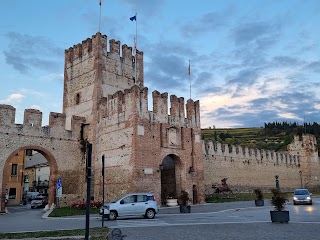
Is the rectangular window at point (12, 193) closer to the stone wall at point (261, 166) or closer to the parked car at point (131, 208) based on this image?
the stone wall at point (261, 166)

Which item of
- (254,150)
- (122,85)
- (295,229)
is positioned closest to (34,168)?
(122,85)

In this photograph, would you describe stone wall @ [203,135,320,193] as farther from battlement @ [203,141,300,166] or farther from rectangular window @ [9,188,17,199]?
rectangular window @ [9,188,17,199]

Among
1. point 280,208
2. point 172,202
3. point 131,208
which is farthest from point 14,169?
point 280,208

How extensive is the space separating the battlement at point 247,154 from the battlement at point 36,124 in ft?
49.5

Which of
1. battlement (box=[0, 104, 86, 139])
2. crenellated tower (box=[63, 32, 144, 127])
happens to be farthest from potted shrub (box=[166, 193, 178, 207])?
battlement (box=[0, 104, 86, 139])

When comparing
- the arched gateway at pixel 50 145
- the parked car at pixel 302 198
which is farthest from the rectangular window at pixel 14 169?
the parked car at pixel 302 198

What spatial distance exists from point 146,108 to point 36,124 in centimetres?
917

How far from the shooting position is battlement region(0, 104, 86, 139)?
2616cm

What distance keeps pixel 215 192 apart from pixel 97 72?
18.6m

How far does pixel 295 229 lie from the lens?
11.9 metres

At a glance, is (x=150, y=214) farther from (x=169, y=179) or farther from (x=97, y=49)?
(x=97, y=49)

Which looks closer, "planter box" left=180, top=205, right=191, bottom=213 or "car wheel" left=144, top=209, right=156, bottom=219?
"car wheel" left=144, top=209, right=156, bottom=219

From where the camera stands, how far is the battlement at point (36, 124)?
1030 inches

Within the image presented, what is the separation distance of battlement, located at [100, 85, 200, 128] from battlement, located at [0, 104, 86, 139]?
9.86 feet
